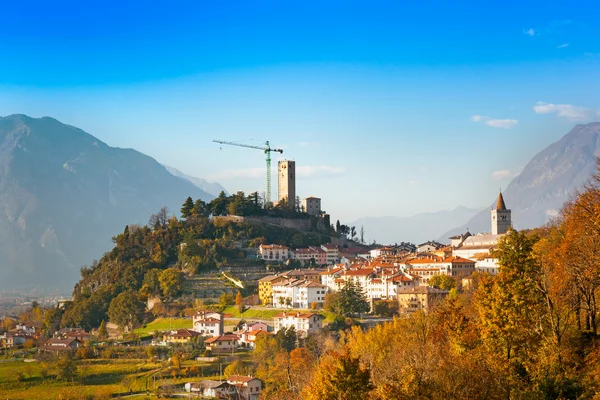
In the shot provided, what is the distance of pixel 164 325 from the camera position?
69.8m

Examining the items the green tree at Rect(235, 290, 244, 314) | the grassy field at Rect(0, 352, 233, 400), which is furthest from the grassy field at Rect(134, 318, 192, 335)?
the grassy field at Rect(0, 352, 233, 400)

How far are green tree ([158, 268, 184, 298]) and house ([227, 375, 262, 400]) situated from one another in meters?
24.1

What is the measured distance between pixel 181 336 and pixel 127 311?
1092 centimetres

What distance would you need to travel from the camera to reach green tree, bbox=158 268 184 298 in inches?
2913

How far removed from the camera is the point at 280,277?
246ft

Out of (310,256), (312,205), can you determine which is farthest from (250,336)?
(312,205)

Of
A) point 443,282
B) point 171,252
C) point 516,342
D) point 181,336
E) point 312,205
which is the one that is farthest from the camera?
point 312,205

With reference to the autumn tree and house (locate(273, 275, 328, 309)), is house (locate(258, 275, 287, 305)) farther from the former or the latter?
the autumn tree

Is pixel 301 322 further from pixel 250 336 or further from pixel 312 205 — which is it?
pixel 312 205

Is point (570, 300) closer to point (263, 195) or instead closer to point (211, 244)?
point (211, 244)

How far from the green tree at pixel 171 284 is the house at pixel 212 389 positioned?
2267 cm

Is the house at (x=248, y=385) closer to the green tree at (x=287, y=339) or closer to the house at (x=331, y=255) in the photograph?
the green tree at (x=287, y=339)

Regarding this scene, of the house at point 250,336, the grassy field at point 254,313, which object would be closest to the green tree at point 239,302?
the grassy field at point 254,313

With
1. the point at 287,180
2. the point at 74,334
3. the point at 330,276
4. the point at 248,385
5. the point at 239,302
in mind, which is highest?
the point at 287,180
